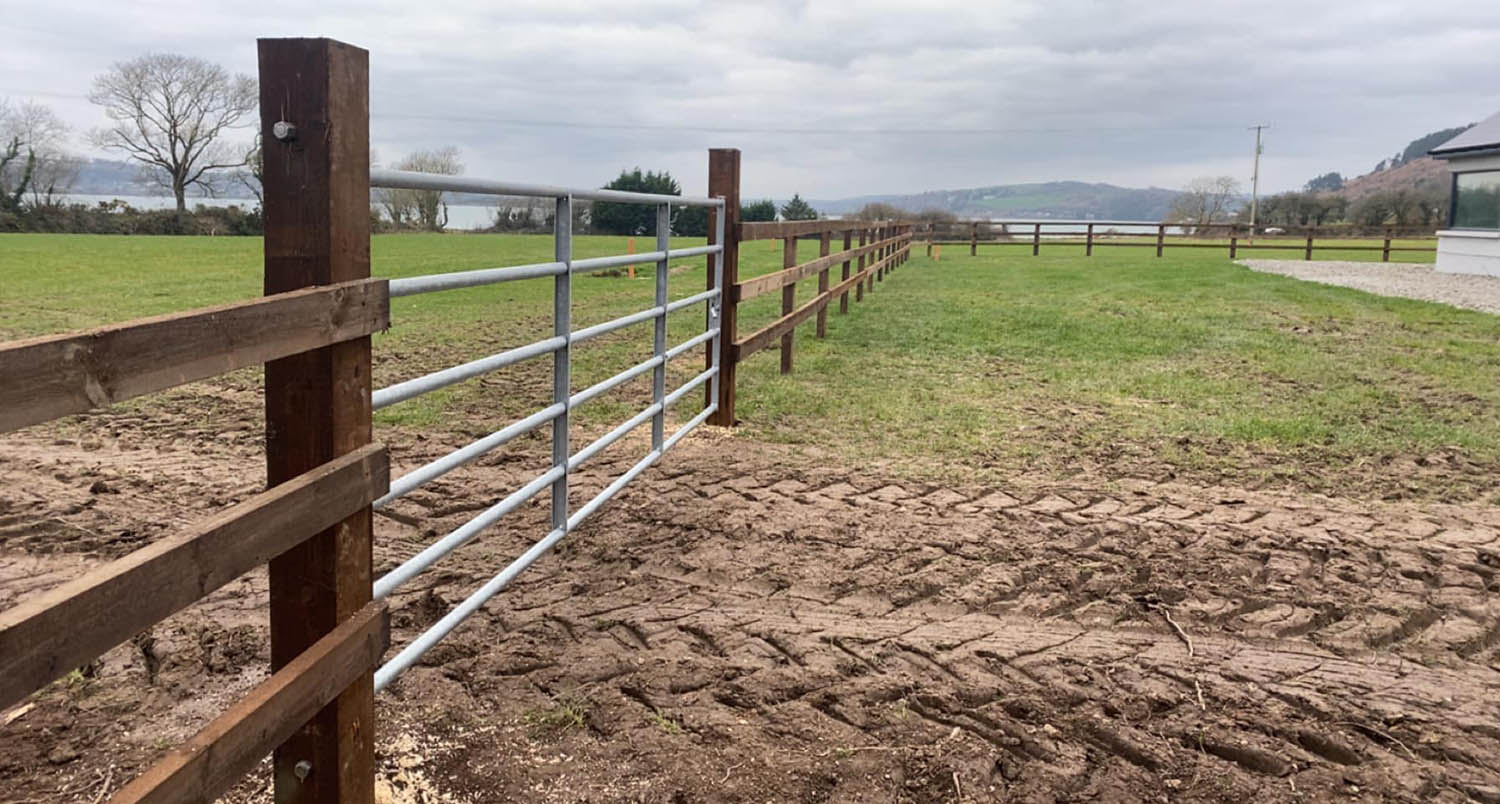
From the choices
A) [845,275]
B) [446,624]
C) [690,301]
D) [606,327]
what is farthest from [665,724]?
[845,275]

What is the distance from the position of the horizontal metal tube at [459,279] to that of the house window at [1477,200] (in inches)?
985

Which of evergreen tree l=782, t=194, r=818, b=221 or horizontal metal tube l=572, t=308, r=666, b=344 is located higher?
evergreen tree l=782, t=194, r=818, b=221

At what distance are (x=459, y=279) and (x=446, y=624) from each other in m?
0.95

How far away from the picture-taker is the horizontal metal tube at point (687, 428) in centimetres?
541

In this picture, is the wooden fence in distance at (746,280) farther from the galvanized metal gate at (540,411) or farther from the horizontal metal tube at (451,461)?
the horizontal metal tube at (451,461)

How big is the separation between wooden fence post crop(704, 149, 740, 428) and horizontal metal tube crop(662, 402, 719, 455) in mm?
71

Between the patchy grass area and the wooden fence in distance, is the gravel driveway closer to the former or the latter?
the patchy grass area

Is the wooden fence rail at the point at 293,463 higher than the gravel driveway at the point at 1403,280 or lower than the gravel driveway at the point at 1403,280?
lower

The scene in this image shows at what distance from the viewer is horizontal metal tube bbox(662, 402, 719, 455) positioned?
213 inches

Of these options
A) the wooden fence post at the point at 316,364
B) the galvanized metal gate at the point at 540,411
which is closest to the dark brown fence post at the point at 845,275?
the galvanized metal gate at the point at 540,411

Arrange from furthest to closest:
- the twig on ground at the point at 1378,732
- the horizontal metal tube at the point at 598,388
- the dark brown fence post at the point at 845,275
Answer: the dark brown fence post at the point at 845,275, the horizontal metal tube at the point at 598,388, the twig on ground at the point at 1378,732

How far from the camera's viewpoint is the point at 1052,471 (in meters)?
5.39

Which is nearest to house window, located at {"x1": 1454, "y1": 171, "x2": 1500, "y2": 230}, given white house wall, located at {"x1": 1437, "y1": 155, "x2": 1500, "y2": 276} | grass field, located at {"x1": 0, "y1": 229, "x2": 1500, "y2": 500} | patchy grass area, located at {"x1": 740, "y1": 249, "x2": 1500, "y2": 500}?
white house wall, located at {"x1": 1437, "y1": 155, "x2": 1500, "y2": 276}

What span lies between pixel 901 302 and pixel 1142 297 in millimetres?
3919
